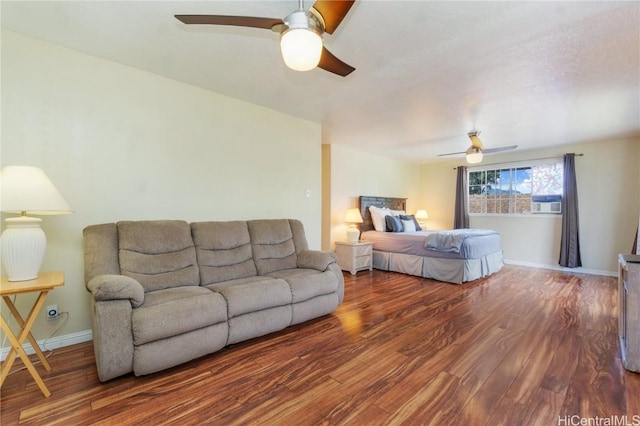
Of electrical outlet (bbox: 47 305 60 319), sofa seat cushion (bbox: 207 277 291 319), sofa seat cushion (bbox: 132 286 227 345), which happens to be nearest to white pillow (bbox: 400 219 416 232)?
sofa seat cushion (bbox: 207 277 291 319)

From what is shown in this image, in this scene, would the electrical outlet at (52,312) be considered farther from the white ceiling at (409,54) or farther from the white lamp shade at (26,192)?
the white ceiling at (409,54)

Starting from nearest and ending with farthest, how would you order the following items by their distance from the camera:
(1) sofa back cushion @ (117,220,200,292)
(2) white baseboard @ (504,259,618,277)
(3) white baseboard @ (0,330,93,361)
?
(3) white baseboard @ (0,330,93,361) → (1) sofa back cushion @ (117,220,200,292) → (2) white baseboard @ (504,259,618,277)

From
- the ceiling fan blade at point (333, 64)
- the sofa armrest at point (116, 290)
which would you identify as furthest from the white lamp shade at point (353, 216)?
the sofa armrest at point (116, 290)

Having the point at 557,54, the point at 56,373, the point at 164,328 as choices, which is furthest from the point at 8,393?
the point at 557,54

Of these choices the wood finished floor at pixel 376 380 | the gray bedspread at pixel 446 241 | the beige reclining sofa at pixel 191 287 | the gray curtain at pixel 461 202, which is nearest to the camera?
the wood finished floor at pixel 376 380

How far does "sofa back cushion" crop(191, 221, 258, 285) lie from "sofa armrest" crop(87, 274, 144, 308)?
0.72m

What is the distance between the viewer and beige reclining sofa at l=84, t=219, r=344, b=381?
1849 mm

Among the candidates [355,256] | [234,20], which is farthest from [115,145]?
[355,256]

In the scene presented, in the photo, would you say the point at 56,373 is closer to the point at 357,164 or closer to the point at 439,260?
the point at 439,260

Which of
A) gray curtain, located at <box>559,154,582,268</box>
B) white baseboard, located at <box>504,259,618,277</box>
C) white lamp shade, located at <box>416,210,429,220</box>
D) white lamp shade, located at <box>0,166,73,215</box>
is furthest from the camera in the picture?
white lamp shade, located at <box>416,210,429,220</box>

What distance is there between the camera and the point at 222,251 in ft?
9.32

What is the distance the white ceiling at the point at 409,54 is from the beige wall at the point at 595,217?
128 centimetres

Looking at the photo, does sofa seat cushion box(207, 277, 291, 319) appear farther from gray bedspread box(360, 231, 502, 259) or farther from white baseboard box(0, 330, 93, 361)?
gray bedspread box(360, 231, 502, 259)

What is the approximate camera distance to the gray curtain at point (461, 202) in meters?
6.53
